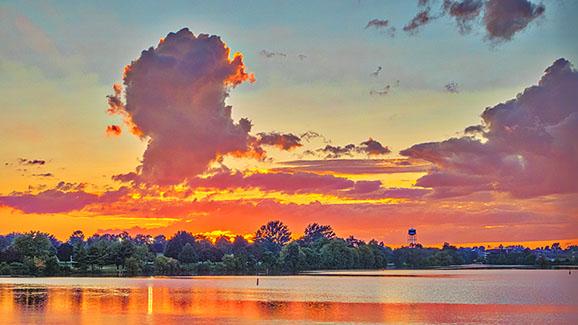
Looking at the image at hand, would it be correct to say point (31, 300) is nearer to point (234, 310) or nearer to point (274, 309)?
point (234, 310)

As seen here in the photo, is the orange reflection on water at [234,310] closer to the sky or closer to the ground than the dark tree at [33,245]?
closer to the ground

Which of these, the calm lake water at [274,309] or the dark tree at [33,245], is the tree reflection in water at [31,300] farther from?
the dark tree at [33,245]

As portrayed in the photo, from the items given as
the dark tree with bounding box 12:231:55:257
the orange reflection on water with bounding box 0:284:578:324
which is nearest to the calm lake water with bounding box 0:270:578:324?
the orange reflection on water with bounding box 0:284:578:324

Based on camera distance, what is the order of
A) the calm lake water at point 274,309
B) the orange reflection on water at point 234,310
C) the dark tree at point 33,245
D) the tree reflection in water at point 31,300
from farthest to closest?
the dark tree at point 33,245, the tree reflection in water at point 31,300, the orange reflection on water at point 234,310, the calm lake water at point 274,309

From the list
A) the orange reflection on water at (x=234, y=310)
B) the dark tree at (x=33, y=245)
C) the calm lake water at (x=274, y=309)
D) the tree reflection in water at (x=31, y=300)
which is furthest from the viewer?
the dark tree at (x=33, y=245)

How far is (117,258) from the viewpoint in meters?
192

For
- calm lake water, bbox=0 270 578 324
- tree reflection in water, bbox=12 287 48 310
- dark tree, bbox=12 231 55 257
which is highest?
dark tree, bbox=12 231 55 257

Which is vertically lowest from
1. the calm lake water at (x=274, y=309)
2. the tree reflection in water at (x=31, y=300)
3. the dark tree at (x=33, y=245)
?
the calm lake water at (x=274, y=309)

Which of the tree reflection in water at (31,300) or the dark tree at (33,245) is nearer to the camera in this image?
the tree reflection in water at (31,300)

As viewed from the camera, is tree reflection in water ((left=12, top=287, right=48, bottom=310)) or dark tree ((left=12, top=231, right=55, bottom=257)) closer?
tree reflection in water ((left=12, top=287, right=48, bottom=310))

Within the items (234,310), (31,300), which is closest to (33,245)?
(31,300)

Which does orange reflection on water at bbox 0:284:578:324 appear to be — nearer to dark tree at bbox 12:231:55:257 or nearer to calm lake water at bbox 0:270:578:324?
calm lake water at bbox 0:270:578:324

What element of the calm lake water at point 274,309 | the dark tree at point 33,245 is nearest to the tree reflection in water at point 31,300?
the calm lake water at point 274,309

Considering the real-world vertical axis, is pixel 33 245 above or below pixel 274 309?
above
